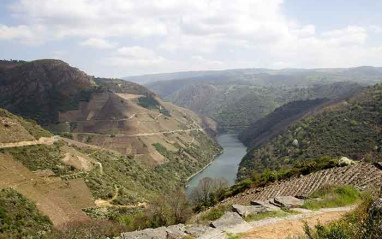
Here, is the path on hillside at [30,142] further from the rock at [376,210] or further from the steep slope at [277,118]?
the steep slope at [277,118]

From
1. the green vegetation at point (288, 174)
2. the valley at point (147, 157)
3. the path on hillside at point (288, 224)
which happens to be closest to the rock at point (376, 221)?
the path on hillside at point (288, 224)

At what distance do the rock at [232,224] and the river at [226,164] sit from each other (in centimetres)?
7004

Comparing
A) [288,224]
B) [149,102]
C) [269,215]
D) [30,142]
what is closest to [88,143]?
[30,142]

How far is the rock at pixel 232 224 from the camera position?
560 inches

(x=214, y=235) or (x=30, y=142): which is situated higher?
(x=214, y=235)

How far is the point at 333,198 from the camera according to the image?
18.5 metres

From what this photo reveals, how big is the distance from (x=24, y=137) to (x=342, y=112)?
278 feet

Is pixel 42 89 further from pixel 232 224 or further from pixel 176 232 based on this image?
pixel 232 224

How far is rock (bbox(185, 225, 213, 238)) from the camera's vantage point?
45.7 ft

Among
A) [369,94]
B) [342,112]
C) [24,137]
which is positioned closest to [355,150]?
[342,112]

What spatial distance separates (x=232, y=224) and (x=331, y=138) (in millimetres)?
71706

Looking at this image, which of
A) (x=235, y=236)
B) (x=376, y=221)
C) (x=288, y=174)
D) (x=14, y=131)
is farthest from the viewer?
(x=14, y=131)

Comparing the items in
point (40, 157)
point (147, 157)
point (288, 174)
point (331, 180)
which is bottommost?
point (147, 157)

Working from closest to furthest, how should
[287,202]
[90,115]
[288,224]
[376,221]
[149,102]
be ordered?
[376,221]
[288,224]
[287,202]
[90,115]
[149,102]
